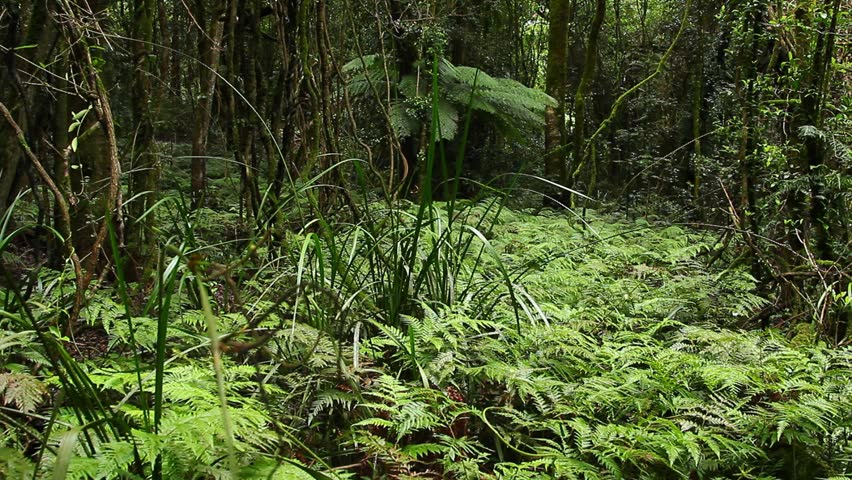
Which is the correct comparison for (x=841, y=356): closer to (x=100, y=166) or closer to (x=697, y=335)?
(x=697, y=335)

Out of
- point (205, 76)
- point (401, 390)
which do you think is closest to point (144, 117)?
point (205, 76)

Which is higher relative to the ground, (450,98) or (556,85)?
(556,85)

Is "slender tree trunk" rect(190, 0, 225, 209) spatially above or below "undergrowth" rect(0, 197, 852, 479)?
above

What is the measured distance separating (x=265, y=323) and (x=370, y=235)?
1.55 feet

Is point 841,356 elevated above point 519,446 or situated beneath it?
elevated above

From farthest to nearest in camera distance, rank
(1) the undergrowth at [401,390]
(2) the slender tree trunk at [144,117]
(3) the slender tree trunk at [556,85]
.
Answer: (3) the slender tree trunk at [556,85]
(2) the slender tree trunk at [144,117]
(1) the undergrowth at [401,390]

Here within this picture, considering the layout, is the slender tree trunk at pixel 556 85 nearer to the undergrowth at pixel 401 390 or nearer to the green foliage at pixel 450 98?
the green foliage at pixel 450 98

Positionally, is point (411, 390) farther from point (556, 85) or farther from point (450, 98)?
point (556, 85)

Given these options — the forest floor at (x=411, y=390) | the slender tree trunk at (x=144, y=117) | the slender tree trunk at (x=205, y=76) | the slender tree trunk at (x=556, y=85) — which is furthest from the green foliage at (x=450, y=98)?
the forest floor at (x=411, y=390)

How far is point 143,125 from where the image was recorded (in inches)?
94.0

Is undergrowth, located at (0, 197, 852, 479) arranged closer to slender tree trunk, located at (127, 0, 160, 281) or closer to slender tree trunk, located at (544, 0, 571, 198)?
slender tree trunk, located at (127, 0, 160, 281)

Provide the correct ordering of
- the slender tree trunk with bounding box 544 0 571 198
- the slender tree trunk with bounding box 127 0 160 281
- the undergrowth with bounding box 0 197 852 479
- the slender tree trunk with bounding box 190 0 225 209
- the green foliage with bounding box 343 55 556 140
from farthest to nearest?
1. the slender tree trunk with bounding box 544 0 571 198
2. the green foliage with bounding box 343 55 556 140
3. the slender tree trunk with bounding box 190 0 225 209
4. the slender tree trunk with bounding box 127 0 160 281
5. the undergrowth with bounding box 0 197 852 479

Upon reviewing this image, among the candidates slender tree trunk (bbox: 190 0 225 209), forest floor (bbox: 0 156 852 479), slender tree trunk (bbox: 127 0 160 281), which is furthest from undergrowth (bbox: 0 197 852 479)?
slender tree trunk (bbox: 190 0 225 209)

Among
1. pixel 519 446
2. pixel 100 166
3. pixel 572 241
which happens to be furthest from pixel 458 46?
pixel 519 446
